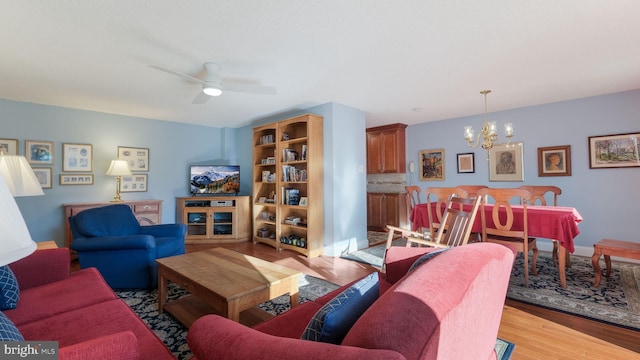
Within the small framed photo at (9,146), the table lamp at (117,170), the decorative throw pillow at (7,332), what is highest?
the small framed photo at (9,146)

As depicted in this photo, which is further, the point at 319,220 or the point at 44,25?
the point at 319,220

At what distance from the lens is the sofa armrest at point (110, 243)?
2643 mm

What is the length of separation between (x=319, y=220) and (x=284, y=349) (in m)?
3.42

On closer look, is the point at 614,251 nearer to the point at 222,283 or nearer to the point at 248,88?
the point at 222,283

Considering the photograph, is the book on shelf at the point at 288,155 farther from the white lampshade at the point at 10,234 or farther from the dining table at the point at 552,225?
the white lampshade at the point at 10,234

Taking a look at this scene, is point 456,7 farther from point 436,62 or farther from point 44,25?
point 44,25

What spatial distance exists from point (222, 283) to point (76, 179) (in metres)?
4.01

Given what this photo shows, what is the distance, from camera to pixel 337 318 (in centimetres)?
85

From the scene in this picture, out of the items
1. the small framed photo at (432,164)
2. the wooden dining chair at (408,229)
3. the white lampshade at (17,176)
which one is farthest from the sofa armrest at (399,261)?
the small framed photo at (432,164)

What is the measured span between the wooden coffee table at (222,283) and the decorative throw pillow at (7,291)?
801 millimetres

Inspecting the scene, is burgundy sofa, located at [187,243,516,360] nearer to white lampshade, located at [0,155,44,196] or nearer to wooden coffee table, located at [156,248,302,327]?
wooden coffee table, located at [156,248,302,327]

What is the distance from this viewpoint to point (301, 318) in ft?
4.52

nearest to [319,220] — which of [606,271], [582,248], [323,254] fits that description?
[323,254]

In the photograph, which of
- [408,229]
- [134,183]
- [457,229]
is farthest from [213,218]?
[457,229]
